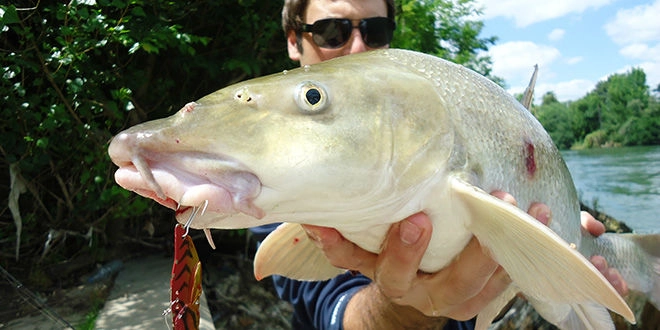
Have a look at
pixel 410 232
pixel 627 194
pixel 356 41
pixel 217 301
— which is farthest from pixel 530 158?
pixel 627 194

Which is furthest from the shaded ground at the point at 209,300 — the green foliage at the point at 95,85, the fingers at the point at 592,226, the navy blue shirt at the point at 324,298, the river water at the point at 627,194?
the river water at the point at 627,194

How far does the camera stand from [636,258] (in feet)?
6.66

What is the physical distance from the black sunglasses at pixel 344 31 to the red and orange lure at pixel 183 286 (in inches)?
71.7

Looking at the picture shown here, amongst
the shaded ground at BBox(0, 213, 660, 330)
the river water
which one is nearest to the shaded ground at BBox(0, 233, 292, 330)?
the shaded ground at BBox(0, 213, 660, 330)

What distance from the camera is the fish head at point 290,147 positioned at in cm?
92

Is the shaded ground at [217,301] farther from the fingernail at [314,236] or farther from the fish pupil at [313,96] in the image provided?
the fish pupil at [313,96]

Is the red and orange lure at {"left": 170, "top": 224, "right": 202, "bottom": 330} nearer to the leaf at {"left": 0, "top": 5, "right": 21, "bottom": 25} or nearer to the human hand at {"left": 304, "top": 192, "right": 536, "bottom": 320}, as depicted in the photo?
the human hand at {"left": 304, "top": 192, "right": 536, "bottom": 320}

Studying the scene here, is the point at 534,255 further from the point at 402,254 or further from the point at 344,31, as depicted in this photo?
the point at 344,31

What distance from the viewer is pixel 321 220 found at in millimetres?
1124

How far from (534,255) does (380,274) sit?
48 cm

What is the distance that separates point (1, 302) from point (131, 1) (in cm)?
210

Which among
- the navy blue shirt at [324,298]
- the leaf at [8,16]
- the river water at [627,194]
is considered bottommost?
the river water at [627,194]

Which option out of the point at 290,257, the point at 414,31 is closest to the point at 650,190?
the point at 414,31

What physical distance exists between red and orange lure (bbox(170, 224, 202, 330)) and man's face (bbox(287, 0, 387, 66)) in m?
1.81
